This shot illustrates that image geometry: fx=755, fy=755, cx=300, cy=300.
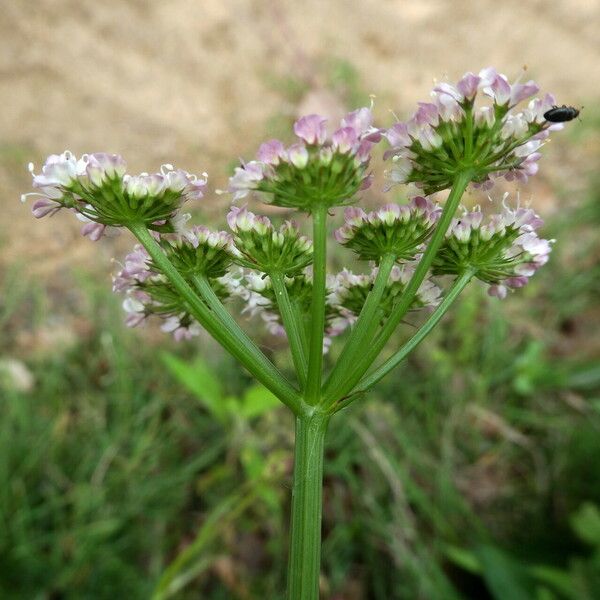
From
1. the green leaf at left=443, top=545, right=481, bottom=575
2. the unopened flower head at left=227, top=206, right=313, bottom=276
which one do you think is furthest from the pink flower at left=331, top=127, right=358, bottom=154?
the green leaf at left=443, top=545, right=481, bottom=575

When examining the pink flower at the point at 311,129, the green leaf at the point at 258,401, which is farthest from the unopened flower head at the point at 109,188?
the green leaf at the point at 258,401

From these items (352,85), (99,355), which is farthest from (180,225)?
(352,85)

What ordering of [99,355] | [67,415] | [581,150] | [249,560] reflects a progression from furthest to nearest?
[581,150] < [99,355] < [67,415] < [249,560]

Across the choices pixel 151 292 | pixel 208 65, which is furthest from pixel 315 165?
pixel 208 65

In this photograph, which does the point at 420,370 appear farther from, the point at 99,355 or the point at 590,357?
the point at 99,355

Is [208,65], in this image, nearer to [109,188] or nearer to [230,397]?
[230,397]
